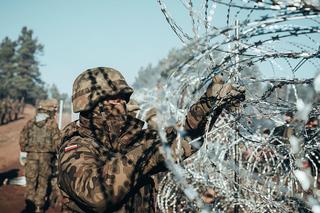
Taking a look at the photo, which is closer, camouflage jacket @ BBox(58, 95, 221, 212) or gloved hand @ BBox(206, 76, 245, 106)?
camouflage jacket @ BBox(58, 95, 221, 212)

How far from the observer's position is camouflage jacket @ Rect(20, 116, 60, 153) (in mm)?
9016

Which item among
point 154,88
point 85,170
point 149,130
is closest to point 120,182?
point 85,170

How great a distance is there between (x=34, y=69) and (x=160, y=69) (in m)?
55.5

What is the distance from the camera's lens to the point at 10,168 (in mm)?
15570

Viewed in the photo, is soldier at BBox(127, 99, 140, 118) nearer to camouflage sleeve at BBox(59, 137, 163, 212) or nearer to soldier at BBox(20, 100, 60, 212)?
camouflage sleeve at BBox(59, 137, 163, 212)

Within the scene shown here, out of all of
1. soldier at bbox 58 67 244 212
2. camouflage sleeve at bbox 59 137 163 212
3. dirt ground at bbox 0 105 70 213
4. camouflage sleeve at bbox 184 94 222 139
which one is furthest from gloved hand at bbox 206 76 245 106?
dirt ground at bbox 0 105 70 213

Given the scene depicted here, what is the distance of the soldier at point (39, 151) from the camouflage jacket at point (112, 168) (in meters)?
6.47

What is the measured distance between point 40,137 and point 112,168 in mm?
7278

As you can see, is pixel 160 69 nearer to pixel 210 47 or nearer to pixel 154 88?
pixel 154 88

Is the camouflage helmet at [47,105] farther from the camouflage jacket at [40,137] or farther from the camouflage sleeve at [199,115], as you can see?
the camouflage sleeve at [199,115]

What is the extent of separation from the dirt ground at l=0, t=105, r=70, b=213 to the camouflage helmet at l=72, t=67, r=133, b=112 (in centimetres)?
677

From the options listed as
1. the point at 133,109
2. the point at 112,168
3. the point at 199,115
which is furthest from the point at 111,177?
the point at 133,109

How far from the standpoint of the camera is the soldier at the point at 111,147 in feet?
7.29

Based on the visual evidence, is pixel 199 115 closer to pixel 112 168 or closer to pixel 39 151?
pixel 112 168
